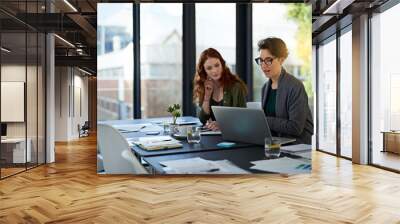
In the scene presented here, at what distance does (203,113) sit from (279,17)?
5.17 ft

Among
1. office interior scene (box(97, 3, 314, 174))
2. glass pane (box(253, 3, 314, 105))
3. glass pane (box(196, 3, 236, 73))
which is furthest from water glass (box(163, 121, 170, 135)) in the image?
glass pane (box(253, 3, 314, 105))

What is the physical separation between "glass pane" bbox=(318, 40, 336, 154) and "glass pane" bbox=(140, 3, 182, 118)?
177 inches

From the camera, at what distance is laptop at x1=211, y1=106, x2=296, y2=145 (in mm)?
5180

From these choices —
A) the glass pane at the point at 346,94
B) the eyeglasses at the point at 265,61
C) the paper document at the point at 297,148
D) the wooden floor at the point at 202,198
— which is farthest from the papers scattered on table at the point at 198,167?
the glass pane at the point at 346,94

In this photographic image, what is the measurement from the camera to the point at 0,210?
3.93 metres

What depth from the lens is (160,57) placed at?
5211 mm

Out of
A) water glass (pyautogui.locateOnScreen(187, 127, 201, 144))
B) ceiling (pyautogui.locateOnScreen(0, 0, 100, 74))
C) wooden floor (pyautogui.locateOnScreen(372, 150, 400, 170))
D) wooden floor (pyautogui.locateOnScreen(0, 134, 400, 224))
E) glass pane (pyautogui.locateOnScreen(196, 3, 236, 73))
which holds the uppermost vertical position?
ceiling (pyautogui.locateOnScreen(0, 0, 100, 74))

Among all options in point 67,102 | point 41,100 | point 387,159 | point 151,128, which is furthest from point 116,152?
point 67,102

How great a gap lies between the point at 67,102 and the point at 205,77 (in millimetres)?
9708

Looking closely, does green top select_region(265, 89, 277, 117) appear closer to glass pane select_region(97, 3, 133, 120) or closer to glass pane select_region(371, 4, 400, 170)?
glass pane select_region(97, 3, 133, 120)

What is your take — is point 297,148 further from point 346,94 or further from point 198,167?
point 346,94

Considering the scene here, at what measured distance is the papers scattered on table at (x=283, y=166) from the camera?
521cm

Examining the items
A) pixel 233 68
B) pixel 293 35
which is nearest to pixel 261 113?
pixel 233 68

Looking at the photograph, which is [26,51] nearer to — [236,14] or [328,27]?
[236,14]
